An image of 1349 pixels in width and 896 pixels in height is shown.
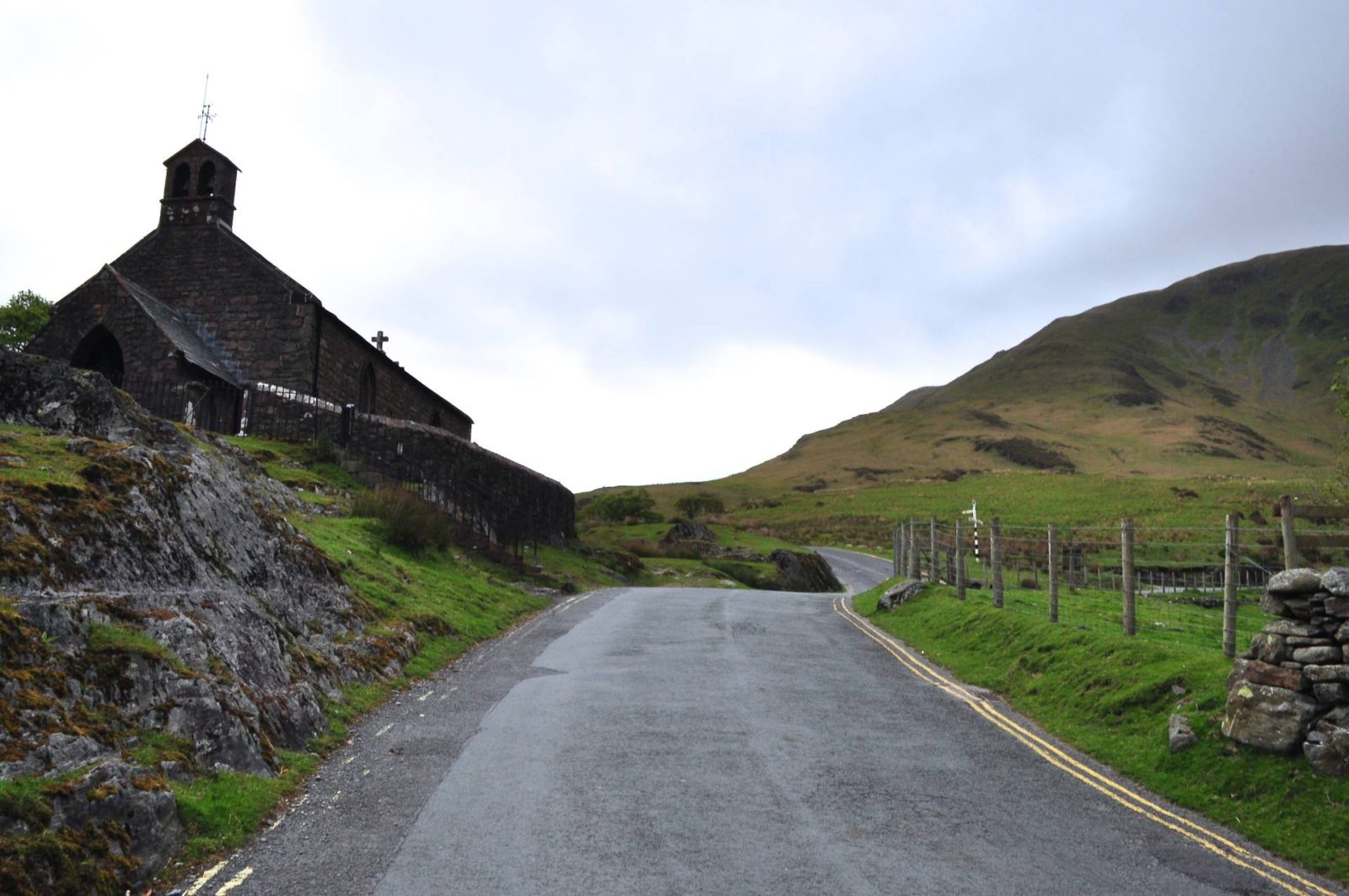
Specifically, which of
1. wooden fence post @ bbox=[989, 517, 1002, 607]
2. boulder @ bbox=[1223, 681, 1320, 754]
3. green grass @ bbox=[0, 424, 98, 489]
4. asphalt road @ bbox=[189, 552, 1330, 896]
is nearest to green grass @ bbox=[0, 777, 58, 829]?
asphalt road @ bbox=[189, 552, 1330, 896]

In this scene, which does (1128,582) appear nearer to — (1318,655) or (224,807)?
(1318,655)

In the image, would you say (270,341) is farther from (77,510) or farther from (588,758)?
(588,758)

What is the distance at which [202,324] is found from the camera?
106ft

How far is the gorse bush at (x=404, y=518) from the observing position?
68.8 feet

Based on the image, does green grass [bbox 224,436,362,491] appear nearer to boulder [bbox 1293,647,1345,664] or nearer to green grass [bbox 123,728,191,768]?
green grass [bbox 123,728,191,768]

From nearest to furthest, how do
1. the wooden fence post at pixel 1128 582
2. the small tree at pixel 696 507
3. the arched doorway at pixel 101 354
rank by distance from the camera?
1. the wooden fence post at pixel 1128 582
2. the arched doorway at pixel 101 354
3. the small tree at pixel 696 507

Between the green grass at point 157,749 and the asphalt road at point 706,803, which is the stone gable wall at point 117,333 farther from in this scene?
the green grass at point 157,749

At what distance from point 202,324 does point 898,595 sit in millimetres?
26883

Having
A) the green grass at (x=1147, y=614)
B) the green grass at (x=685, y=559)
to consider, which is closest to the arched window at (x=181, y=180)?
the green grass at (x=685, y=559)

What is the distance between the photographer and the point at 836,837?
7.00 meters

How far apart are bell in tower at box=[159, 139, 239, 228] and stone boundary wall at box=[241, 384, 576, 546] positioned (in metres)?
9.71

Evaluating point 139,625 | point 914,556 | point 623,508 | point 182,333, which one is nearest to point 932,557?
point 914,556

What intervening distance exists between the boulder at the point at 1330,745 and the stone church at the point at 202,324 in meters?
28.4

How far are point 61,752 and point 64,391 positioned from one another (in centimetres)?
697
